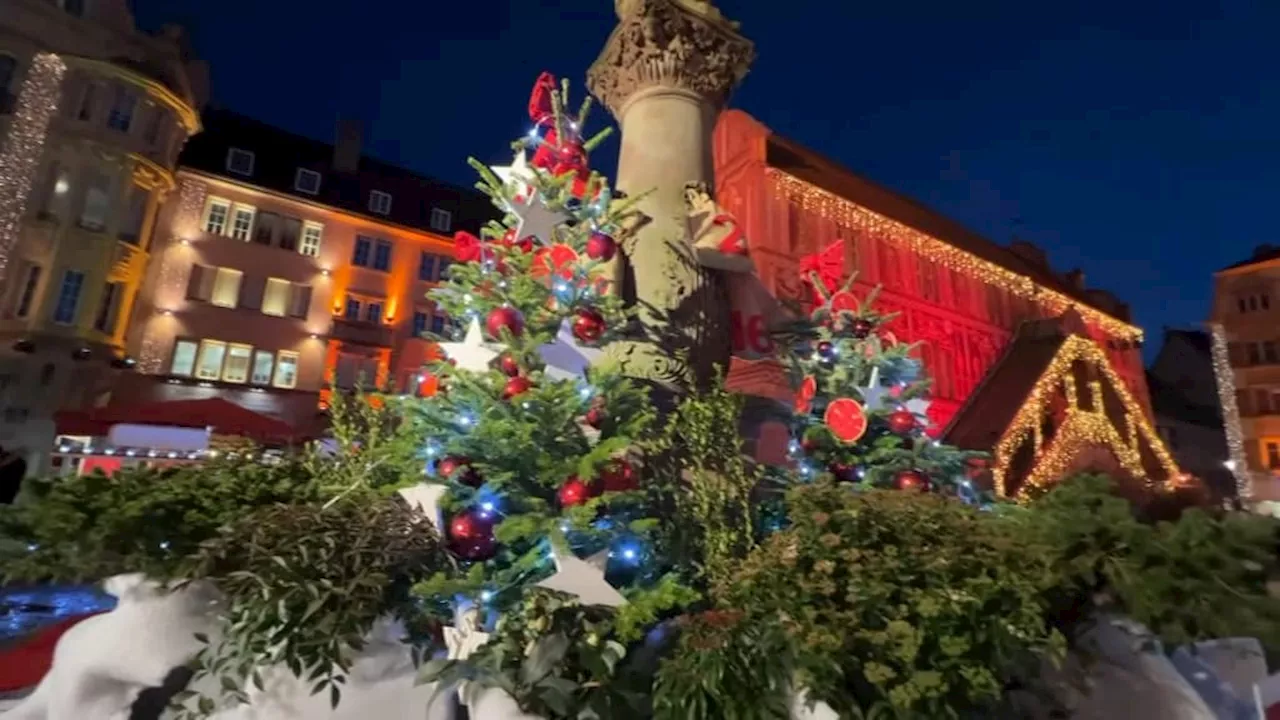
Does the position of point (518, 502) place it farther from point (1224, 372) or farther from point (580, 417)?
point (1224, 372)

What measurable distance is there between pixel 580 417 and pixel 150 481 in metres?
2.59

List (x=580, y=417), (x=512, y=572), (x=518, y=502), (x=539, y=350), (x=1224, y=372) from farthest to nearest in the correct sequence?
(x=1224, y=372) → (x=539, y=350) → (x=580, y=417) → (x=518, y=502) → (x=512, y=572)

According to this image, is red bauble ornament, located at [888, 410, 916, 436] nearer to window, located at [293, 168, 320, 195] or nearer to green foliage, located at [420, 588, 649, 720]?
green foliage, located at [420, 588, 649, 720]

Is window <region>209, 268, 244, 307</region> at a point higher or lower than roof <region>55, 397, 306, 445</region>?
higher

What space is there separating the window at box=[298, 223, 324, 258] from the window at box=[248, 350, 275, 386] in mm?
3540

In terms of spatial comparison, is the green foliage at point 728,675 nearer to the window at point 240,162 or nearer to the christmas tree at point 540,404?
Answer: the christmas tree at point 540,404

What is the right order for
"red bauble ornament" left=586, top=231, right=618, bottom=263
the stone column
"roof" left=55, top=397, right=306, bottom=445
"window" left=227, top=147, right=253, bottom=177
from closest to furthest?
1. "red bauble ornament" left=586, top=231, right=618, bottom=263
2. the stone column
3. "roof" left=55, top=397, right=306, bottom=445
4. "window" left=227, top=147, right=253, bottom=177

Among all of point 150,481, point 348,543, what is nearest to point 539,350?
point 348,543

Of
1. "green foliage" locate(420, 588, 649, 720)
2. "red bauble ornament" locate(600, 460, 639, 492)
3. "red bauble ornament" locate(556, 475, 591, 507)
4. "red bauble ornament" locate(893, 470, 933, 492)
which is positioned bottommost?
"green foliage" locate(420, 588, 649, 720)

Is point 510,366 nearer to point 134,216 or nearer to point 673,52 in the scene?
point 673,52

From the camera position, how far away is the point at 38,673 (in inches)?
173

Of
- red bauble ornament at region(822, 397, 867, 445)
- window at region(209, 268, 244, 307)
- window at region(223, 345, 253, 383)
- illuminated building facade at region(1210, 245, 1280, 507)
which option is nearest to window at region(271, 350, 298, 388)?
window at region(223, 345, 253, 383)

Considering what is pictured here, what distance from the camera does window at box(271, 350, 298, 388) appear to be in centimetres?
2027

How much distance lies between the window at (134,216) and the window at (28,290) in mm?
1976
